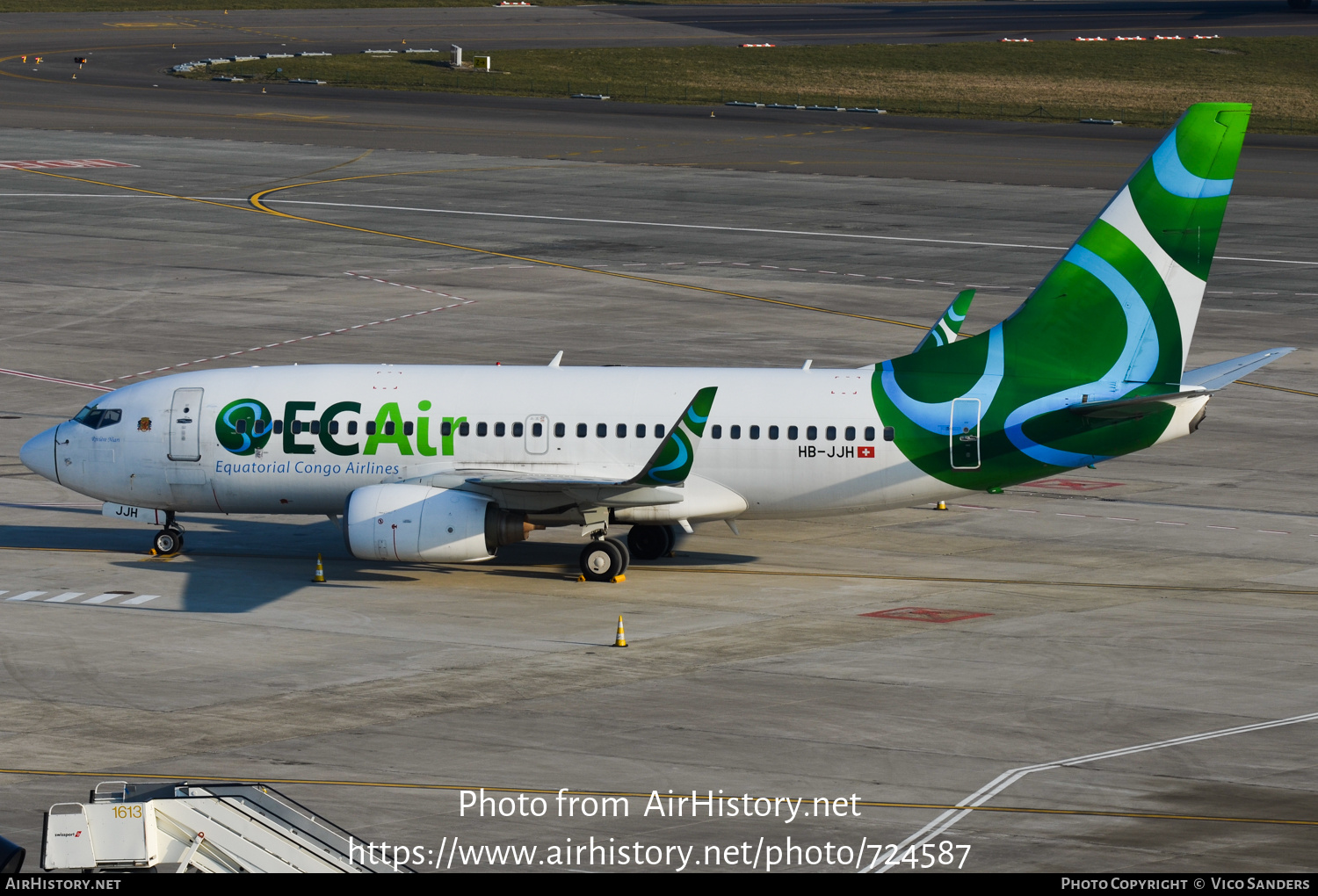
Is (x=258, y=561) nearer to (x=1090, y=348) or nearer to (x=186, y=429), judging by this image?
(x=186, y=429)

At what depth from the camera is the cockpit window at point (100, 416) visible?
143ft

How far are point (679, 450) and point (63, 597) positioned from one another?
14.2m

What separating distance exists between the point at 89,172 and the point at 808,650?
78.7m

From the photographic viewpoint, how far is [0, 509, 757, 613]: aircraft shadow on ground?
134 feet

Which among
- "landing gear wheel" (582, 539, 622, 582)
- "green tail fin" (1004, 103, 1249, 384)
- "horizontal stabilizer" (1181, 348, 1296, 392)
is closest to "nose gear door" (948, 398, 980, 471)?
"green tail fin" (1004, 103, 1249, 384)

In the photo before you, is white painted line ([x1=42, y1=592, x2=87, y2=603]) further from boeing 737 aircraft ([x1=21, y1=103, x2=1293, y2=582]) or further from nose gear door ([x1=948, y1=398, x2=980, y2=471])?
nose gear door ([x1=948, y1=398, x2=980, y2=471])

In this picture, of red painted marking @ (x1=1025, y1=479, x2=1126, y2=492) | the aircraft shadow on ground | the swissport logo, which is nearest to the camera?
the aircraft shadow on ground

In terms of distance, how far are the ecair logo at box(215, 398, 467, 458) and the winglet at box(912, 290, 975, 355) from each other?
487 inches

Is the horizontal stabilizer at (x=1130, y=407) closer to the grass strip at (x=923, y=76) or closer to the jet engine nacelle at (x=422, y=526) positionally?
the jet engine nacelle at (x=422, y=526)

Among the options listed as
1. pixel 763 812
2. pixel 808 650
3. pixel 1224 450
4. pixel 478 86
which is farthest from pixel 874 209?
pixel 763 812

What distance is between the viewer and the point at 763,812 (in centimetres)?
2653

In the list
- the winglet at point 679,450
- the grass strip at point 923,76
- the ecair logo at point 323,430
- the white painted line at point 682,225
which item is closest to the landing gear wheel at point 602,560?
the winglet at point 679,450

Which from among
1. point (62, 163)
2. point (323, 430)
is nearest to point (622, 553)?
point (323, 430)

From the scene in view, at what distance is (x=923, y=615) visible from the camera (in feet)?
126
